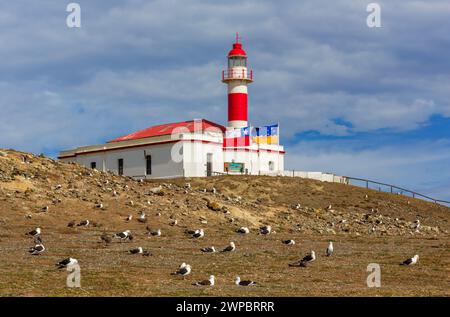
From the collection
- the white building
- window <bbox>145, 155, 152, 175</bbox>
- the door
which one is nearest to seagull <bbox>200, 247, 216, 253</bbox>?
the white building

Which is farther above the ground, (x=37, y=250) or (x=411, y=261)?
(x=37, y=250)

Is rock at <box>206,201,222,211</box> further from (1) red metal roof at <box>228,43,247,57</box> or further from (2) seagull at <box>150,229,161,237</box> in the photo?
(1) red metal roof at <box>228,43,247,57</box>

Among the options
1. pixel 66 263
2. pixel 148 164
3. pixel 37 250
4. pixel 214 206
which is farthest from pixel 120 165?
pixel 66 263

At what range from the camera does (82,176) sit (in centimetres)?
4966

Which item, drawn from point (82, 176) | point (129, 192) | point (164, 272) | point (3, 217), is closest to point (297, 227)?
point (129, 192)

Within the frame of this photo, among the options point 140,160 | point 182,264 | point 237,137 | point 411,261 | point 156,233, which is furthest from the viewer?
point 237,137

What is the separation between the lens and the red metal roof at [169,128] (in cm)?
7762

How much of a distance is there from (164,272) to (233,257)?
4631 millimetres

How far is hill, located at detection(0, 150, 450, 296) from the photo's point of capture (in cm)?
2220

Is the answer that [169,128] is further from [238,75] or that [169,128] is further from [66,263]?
[66,263]

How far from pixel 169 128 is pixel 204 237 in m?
43.8

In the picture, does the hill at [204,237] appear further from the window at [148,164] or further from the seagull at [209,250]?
the window at [148,164]

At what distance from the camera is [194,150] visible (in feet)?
238
